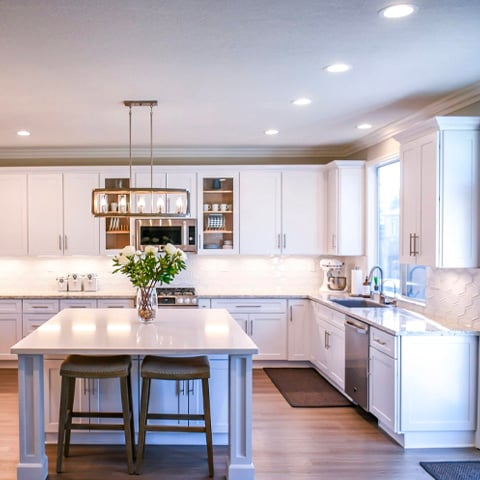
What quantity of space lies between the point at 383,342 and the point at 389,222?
2041 millimetres

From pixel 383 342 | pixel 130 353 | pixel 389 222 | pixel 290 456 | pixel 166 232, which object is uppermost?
pixel 389 222

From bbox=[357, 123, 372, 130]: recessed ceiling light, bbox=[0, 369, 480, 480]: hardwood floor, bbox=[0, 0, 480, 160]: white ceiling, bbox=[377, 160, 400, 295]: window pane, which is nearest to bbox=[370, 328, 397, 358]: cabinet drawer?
bbox=[0, 369, 480, 480]: hardwood floor

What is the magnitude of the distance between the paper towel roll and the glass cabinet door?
1.45 meters

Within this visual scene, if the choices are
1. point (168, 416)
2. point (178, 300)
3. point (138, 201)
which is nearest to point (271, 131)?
point (138, 201)

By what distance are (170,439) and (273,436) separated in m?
0.80

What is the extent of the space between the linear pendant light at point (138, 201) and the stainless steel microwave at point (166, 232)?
195 centimetres

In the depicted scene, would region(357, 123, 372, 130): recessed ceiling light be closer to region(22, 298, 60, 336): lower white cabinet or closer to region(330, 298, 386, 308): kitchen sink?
region(330, 298, 386, 308): kitchen sink

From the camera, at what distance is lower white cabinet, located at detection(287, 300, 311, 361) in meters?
5.97

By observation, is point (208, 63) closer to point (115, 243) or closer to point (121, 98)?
point (121, 98)

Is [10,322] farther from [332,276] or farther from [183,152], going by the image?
[332,276]

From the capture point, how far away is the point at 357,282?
5.71 metres

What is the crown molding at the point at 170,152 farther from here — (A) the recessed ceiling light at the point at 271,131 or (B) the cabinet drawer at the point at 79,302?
(B) the cabinet drawer at the point at 79,302

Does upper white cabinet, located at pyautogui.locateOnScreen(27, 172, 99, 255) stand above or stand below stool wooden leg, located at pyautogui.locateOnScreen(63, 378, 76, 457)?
above

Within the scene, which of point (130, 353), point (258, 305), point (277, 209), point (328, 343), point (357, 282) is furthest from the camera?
point (277, 209)
